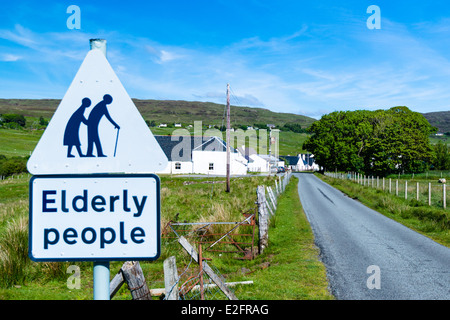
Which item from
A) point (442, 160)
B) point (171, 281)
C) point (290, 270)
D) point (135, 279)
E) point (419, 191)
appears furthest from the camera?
point (442, 160)

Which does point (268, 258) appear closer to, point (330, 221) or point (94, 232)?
point (330, 221)

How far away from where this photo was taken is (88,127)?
2.01 m

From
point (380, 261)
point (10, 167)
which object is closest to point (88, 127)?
point (380, 261)

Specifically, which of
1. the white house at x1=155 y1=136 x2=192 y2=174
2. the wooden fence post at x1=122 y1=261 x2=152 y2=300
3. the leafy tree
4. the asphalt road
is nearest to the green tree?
the leafy tree

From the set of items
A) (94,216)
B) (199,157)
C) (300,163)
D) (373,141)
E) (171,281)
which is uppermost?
(373,141)

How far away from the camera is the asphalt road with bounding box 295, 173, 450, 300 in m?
6.39

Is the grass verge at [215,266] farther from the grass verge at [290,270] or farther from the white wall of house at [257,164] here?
the white wall of house at [257,164]

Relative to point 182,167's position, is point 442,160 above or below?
above

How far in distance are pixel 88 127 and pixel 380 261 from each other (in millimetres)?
8358

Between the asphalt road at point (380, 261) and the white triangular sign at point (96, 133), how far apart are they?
210 inches

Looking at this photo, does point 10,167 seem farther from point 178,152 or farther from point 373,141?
point 373,141

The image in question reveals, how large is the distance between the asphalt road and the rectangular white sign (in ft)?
17.0

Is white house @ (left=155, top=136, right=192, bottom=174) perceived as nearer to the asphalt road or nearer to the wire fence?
the wire fence
